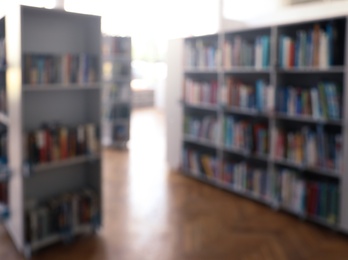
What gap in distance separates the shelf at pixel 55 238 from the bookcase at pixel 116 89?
3.86m

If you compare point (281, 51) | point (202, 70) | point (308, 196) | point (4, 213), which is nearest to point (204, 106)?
point (202, 70)

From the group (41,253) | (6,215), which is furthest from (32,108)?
(41,253)

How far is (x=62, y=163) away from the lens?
3.17 metres

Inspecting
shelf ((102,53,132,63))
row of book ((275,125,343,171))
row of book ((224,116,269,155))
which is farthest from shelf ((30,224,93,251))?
shelf ((102,53,132,63))

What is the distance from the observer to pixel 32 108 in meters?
3.15

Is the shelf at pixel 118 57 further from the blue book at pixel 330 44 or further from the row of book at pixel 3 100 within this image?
the blue book at pixel 330 44

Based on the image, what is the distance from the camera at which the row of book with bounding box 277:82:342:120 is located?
11.6 feet

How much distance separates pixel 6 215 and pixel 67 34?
5.34 ft

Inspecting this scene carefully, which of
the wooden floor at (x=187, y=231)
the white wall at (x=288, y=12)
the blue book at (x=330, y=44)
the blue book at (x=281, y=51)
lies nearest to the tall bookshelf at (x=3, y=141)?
the wooden floor at (x=187, y=231)

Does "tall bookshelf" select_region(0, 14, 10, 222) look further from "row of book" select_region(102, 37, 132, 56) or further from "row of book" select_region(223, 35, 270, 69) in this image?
"row of book" select_region(102, 37, 132, 56)

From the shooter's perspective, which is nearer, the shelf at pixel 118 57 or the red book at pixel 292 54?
the red book at pixel 292 54

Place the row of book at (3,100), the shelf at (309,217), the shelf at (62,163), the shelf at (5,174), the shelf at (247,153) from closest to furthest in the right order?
the shelf at (62,163) < the shelf at (5,174) < the row of book at (3,100) < the shelf at (309,217) < the shelf at (247,153)

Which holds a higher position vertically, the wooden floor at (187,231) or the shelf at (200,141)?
the shelf at (200,141)

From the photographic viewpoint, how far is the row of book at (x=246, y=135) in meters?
4.25
